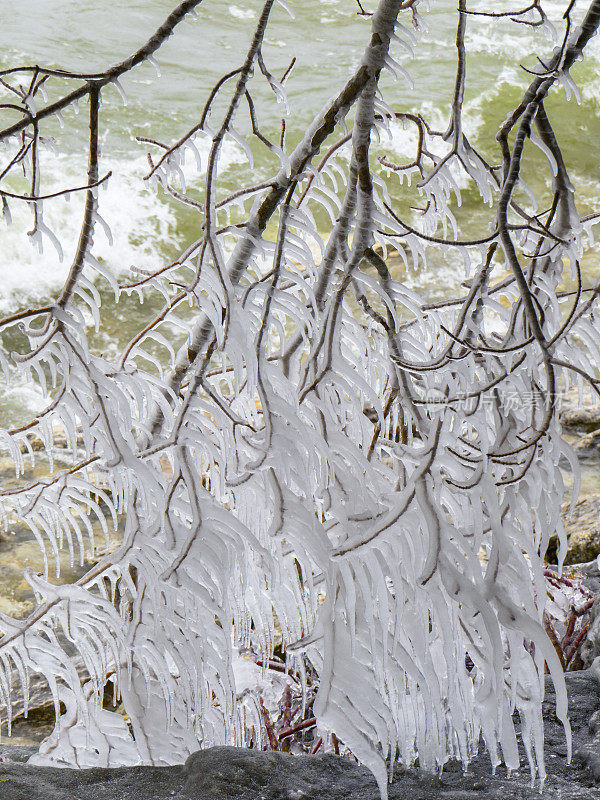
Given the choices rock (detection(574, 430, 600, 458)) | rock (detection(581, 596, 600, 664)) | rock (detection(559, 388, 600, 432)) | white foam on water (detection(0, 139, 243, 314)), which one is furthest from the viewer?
white foam on water (detection(0, 139, 243, 314))

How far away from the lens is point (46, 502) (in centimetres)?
174

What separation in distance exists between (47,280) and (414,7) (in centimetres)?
556

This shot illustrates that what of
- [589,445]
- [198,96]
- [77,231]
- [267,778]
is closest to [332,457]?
[267,778]

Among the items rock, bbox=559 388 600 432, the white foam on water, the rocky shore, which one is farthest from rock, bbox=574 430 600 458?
the white foam on water

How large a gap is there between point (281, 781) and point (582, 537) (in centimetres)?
264

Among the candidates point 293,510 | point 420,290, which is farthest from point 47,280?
point 293,510

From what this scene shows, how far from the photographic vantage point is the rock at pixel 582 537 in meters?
3.65

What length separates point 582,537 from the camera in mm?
3697

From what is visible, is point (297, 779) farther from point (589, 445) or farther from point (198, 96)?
point (198, 96)

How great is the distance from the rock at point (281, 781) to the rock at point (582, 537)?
213 cm

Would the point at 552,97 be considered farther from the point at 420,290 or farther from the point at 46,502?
the point at 46,502

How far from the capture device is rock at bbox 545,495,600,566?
3.65m

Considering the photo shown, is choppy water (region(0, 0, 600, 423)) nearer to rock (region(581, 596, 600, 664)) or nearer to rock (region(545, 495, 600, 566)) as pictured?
rock (region(545, 495, 600, 566))

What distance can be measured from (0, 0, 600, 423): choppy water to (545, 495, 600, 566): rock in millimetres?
3049
